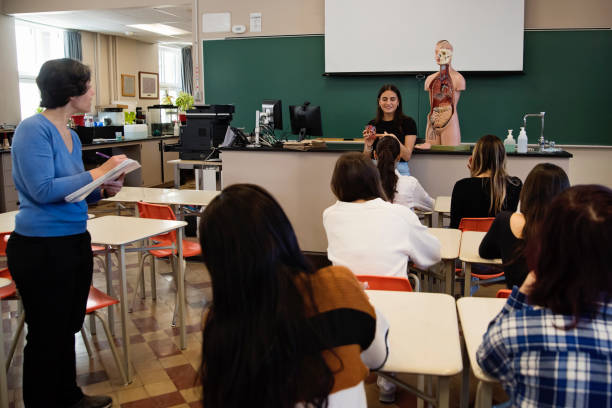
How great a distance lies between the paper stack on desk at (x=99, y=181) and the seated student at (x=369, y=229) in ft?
2.80

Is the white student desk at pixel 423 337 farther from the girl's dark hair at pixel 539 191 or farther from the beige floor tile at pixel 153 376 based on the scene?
the beige floor tile at pixel 153 376

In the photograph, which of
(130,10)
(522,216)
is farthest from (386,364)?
(130,10)

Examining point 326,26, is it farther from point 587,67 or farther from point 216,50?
point 587,67

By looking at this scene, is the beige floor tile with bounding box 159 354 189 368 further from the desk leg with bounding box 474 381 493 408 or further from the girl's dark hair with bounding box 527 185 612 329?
the girl's dark hair with bounding box 527 185 612 329

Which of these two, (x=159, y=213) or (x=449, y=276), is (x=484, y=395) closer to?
(x=449, y=276)

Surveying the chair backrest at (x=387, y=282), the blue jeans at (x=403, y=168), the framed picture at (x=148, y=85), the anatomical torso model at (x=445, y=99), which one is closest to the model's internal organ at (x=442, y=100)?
the anatomical torso model at (x=445, y=99)

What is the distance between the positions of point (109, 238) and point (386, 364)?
1.78 metres

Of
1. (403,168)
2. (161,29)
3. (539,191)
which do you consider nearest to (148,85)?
(161,29)

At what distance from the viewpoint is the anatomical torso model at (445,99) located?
4.88m

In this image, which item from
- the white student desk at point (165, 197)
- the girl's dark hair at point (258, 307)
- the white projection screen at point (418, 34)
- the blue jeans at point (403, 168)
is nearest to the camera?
the girl's dark hair at point (258, 307)

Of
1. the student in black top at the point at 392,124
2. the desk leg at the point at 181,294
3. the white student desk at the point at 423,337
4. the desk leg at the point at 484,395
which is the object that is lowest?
the desk leg at the point at 181,294

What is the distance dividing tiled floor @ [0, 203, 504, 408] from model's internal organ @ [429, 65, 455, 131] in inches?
102

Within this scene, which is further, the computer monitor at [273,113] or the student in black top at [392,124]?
the computer monitor at [273,113]

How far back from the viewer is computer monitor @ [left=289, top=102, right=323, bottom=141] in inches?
209
